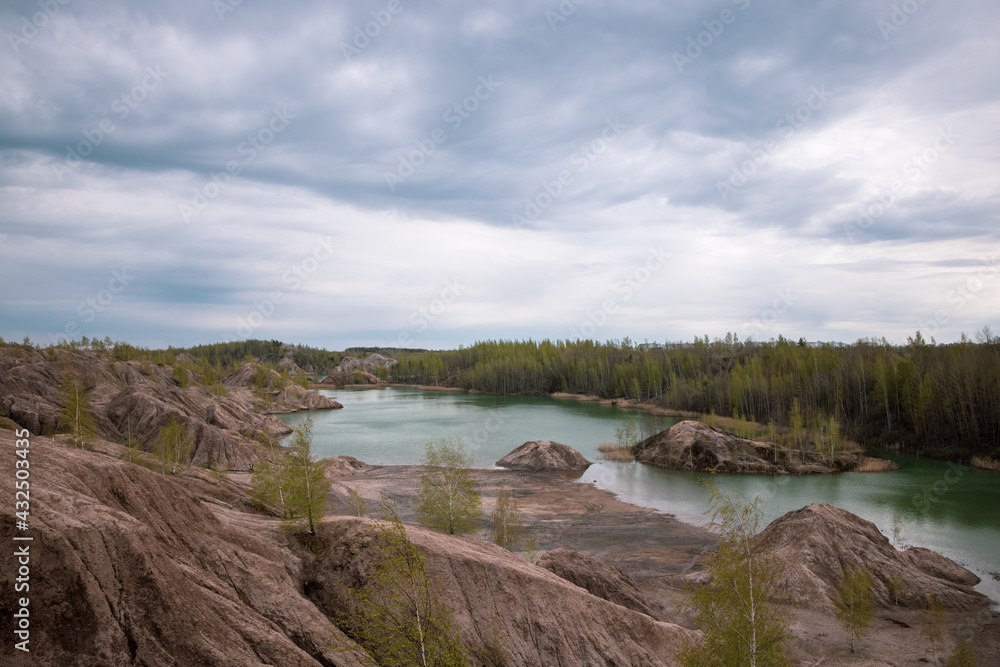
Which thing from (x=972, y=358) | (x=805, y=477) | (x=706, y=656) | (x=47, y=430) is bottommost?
(x=805, y=477)

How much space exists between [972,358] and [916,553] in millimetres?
43098

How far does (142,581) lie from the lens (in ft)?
29.3

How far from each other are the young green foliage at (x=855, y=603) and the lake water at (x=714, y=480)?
7274 millimetres

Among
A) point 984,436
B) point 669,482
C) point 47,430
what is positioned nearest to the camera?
point 47,430

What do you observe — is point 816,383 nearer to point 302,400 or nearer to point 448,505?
point 448,505

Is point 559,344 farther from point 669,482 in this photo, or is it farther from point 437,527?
point 437,527

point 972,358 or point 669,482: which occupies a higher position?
point 972,358

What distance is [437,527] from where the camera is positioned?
67.2ft

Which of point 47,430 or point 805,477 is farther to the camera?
point 805,477

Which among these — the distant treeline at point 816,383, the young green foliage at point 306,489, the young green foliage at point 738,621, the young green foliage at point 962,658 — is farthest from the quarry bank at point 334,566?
the distant treeline at point 816,383

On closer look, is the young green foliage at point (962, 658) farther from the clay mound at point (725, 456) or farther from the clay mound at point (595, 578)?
the clay mound at point (725, 456)

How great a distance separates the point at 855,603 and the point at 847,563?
11.2ft

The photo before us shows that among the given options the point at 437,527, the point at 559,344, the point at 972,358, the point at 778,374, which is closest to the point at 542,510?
the point at 437,527

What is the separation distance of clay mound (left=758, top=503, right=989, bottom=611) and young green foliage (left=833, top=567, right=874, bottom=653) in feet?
1.96
